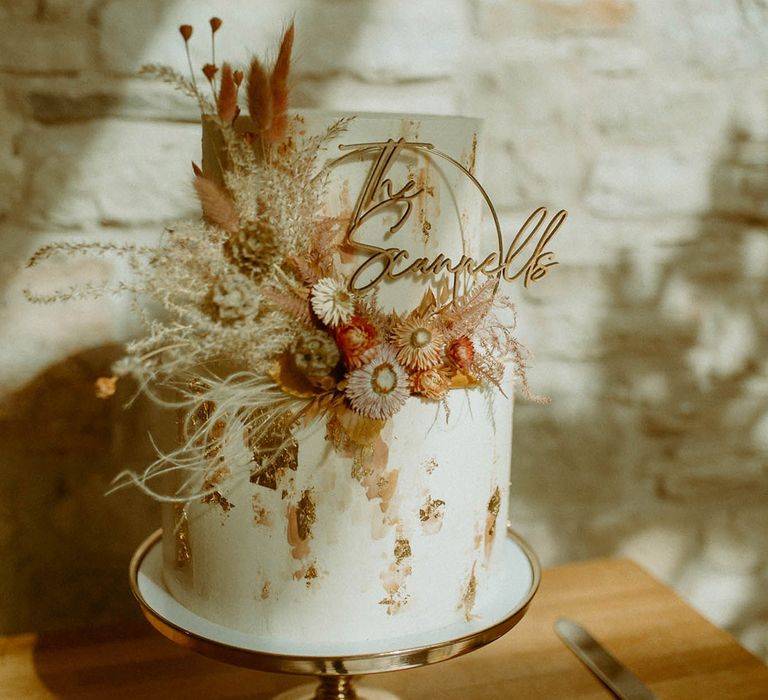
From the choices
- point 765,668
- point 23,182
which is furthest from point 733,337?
point 23,182

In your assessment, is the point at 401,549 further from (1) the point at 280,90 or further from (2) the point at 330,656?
(1) the point at 280,90

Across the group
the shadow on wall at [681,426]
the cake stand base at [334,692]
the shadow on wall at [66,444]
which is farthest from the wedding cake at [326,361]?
the shadow on wall at [681,426]

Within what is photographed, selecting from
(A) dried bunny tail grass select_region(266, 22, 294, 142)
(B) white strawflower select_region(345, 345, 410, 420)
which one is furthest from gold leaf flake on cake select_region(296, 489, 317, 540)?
(A) dried bunny tail grass select_region(266, 22, 294, 142)

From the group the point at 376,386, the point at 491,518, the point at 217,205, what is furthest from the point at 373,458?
the point at 217,205

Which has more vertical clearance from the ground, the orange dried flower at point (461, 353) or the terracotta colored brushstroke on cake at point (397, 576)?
the orange dried flower at point (461, 353)

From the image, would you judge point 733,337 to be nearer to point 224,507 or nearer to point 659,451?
point 659,451

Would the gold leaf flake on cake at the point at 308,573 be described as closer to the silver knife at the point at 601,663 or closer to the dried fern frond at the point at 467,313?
the dried fern frond at the point at 467,313
